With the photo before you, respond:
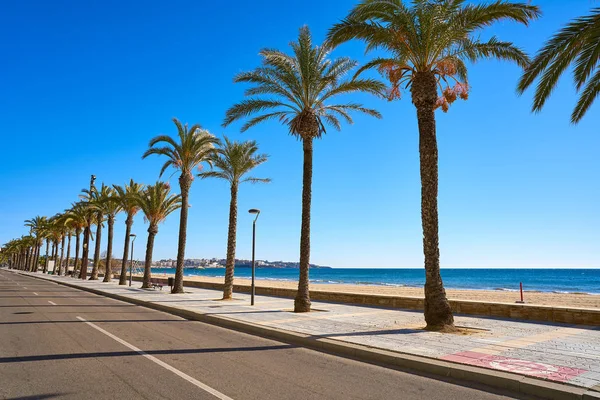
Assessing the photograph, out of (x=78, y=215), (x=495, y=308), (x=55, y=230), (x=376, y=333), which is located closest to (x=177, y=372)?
(x=376, y=333)

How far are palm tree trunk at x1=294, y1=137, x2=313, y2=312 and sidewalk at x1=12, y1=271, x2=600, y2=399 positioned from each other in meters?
0.91

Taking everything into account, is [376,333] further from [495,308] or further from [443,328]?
[495,308]

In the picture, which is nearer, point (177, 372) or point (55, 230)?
point (177, 372)

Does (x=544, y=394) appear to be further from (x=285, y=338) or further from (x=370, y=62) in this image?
(x=370, y=62)

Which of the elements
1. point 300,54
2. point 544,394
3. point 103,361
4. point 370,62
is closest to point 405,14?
point 370,62

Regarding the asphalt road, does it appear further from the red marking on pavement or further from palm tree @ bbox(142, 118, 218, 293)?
palm tree @ bbox(142, 118, 218, 293)

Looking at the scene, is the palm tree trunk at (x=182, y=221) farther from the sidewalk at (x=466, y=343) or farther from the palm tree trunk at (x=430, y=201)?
the palm tree trunk at (x=430, y=201)

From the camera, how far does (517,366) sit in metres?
6.72

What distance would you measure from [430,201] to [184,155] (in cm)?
1855

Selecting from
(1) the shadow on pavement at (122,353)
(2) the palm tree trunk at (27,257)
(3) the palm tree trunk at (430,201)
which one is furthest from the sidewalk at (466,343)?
(2) the palm tree trunk at (27,257)

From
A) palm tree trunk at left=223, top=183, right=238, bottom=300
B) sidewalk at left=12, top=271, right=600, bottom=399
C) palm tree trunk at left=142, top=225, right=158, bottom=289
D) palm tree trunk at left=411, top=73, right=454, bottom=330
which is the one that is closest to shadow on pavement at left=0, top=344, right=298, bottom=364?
sidewalk at left=12, top=271, right=600, bottom=399

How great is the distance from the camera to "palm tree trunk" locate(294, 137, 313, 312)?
1551 cm

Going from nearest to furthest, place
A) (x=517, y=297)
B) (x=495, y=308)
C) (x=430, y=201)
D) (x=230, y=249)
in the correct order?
(x=430, y=201)
(x=495, y=308)
(x=230, y=249)
(x=517, y=297)

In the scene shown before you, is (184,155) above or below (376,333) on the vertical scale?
above
